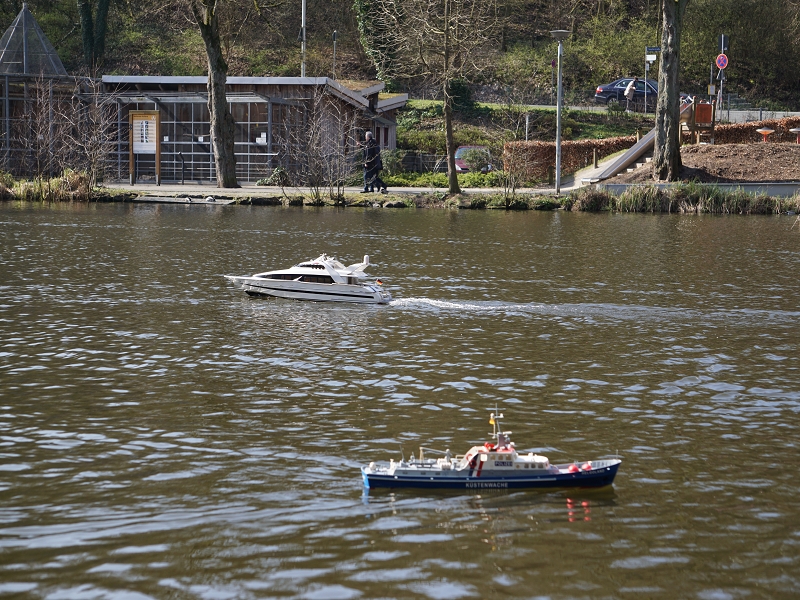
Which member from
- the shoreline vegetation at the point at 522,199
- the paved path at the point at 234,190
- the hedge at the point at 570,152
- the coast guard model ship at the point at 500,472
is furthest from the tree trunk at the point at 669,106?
the coast guard model ship at the point at 500,472

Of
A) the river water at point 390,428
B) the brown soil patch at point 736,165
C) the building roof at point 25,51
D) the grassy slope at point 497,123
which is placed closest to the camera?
the river water at point 390,428

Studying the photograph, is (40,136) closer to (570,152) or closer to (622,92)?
(570,152)

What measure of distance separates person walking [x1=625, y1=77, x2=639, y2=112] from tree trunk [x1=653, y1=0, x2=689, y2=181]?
955 inches

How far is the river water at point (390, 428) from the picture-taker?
29.1 feet

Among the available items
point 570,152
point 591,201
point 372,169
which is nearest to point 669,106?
point 591,201

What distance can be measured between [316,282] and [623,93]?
60.0 m

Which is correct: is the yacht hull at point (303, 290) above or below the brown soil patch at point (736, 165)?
below

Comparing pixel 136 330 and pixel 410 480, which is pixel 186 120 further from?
pixel 410 480

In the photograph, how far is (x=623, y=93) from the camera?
258ft

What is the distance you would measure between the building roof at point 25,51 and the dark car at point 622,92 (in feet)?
129

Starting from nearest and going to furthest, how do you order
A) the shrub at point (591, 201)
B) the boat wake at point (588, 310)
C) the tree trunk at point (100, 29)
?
1. the boat wake at point (588, 310)
2. the shrub at point (591, 201)
3. the tree trunk at point (100, 29)

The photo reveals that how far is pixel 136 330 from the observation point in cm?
1900

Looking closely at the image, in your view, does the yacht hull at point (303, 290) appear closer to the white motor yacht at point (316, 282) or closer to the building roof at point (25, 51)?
the white motor yacht at point (316, 282)

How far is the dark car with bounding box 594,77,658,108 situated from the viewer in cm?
7819
